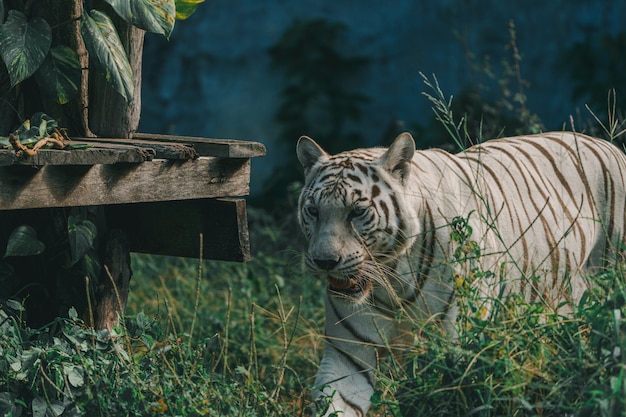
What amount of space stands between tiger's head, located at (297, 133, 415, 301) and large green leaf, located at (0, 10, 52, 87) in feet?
3.64

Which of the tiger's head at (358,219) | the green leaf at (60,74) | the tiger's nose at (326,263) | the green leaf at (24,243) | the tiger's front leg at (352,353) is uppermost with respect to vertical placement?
the green leaf at (60,74)

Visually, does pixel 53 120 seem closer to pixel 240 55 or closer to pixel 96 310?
pixel 96 310

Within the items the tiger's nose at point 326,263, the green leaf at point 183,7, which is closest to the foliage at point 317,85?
the green leaf at point 183,7

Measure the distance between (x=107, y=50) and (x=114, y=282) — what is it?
956 millimetres

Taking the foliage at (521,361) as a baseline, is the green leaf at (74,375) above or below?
below

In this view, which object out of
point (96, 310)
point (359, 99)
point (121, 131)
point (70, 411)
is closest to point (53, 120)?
point (121, 131)

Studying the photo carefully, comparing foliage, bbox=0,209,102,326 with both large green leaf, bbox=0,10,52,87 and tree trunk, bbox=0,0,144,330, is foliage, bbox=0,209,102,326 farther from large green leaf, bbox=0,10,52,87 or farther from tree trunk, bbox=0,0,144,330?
large green leaf, bbox=0,10,52,87

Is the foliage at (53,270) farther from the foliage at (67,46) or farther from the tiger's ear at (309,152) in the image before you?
the tiger's ear at (309,152)

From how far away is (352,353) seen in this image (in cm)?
371

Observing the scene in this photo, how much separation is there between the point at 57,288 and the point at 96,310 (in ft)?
0.61

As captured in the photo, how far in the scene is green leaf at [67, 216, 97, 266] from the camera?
3629mm

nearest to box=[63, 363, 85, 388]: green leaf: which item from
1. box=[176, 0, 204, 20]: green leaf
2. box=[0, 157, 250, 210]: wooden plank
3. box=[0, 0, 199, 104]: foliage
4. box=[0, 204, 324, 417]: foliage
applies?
box=[0, 204, 324, 417]: foliage

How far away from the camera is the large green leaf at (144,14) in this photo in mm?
3637

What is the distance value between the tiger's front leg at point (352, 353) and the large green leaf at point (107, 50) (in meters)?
1.12
